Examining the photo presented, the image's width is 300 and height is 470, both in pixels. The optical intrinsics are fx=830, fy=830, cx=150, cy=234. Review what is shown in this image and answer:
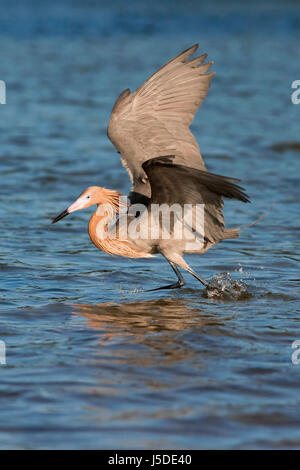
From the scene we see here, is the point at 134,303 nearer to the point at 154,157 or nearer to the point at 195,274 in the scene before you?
the point at 195,274

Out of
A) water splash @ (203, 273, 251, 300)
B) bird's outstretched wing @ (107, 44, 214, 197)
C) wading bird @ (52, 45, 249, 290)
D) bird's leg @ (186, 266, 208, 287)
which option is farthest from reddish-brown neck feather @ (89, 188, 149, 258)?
water splash @ (203, 273, 251, 300)

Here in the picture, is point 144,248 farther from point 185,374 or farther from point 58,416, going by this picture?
point 58,416

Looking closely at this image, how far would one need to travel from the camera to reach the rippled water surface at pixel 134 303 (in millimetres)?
4582

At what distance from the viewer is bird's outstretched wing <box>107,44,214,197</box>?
7242mm

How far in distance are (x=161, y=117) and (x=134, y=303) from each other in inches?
69.2

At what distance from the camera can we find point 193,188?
21.1 feet

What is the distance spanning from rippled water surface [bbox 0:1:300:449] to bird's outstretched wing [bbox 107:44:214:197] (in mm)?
1126

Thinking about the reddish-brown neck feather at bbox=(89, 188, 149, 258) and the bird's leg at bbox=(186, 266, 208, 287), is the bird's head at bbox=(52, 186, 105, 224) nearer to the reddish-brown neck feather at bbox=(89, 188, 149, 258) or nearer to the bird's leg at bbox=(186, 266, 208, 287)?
the reddish-brown neck feather at bbox=(89, 188, 149, 258)

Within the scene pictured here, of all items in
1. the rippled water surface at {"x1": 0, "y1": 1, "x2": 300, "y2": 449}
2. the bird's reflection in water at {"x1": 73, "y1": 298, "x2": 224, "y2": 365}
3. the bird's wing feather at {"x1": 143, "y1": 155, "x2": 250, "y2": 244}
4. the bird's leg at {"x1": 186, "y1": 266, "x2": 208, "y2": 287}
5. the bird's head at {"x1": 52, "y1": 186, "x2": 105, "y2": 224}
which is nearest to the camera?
the rippled water surface at {"x1": 0, "y1": 1, "x2": 300, "y2": 449}

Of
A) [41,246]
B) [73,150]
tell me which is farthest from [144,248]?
[73,150]

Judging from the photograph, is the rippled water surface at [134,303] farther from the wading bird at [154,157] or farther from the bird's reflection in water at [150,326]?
the wading bird at [154,157]

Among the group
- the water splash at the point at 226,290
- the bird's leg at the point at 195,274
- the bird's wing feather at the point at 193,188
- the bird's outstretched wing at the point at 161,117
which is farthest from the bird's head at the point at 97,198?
the water splash at the point at 226,290

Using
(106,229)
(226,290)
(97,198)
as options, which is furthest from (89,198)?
(226,290)

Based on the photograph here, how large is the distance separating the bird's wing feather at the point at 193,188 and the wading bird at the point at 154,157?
0.02m
